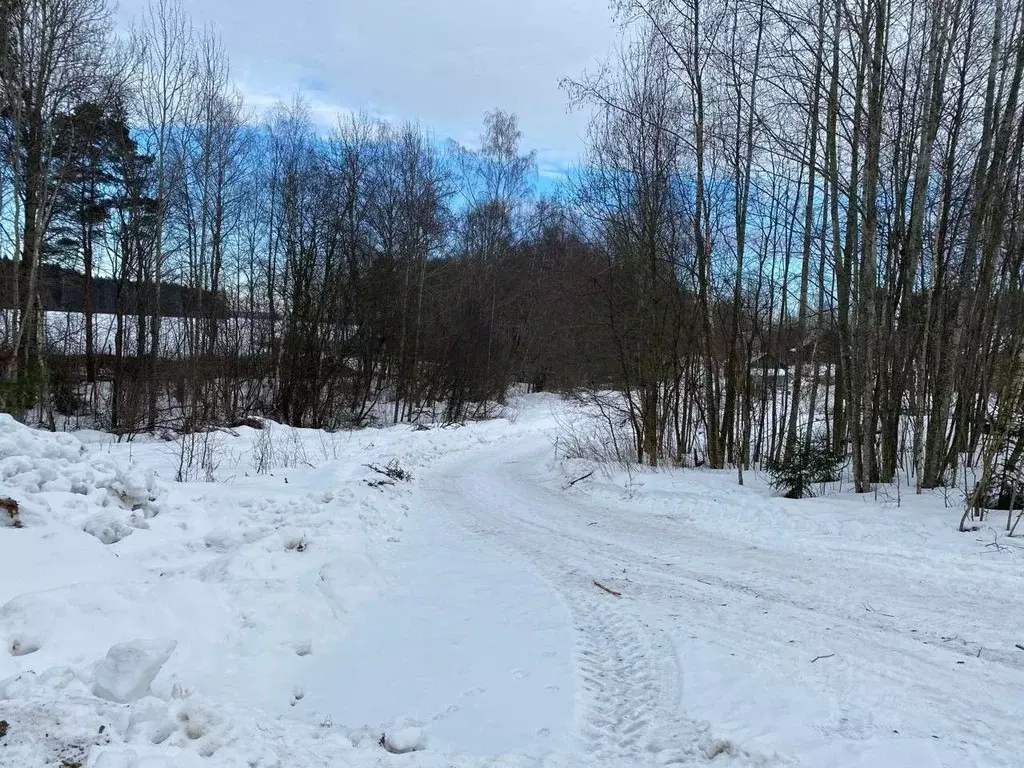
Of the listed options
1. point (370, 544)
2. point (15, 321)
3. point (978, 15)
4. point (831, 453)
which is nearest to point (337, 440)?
point (15, 321)

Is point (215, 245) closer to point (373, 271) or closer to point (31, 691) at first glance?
point (373, 271)

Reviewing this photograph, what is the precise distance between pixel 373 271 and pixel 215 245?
6.44 meters

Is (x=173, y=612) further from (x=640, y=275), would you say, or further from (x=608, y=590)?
(x=640, y=275)

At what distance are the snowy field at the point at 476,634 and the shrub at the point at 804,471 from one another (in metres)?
1.56

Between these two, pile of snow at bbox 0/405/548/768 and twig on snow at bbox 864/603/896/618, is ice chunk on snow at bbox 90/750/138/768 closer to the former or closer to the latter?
pile of snow at bbox 0/405/548/768

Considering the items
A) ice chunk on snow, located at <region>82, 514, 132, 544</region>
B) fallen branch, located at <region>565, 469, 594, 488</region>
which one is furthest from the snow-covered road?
ice chunk on snow, located at <region>82, 514, 132, 544</region>

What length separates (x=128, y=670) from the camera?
324 centimetres

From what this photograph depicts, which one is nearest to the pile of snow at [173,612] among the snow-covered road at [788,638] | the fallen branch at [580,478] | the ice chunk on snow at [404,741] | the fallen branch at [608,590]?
the ice chunk on snow at [404,741]

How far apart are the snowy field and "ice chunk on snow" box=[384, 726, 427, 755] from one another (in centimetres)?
2

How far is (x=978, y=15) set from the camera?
10320 millimetres

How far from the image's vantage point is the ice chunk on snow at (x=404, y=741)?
3213 millimetres

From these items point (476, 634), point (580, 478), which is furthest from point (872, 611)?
point (580, 478)

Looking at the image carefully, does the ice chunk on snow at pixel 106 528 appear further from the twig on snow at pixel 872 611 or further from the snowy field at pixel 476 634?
the twig on snow at pixel 872 611

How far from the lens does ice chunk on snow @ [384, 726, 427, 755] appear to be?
3.21 m
